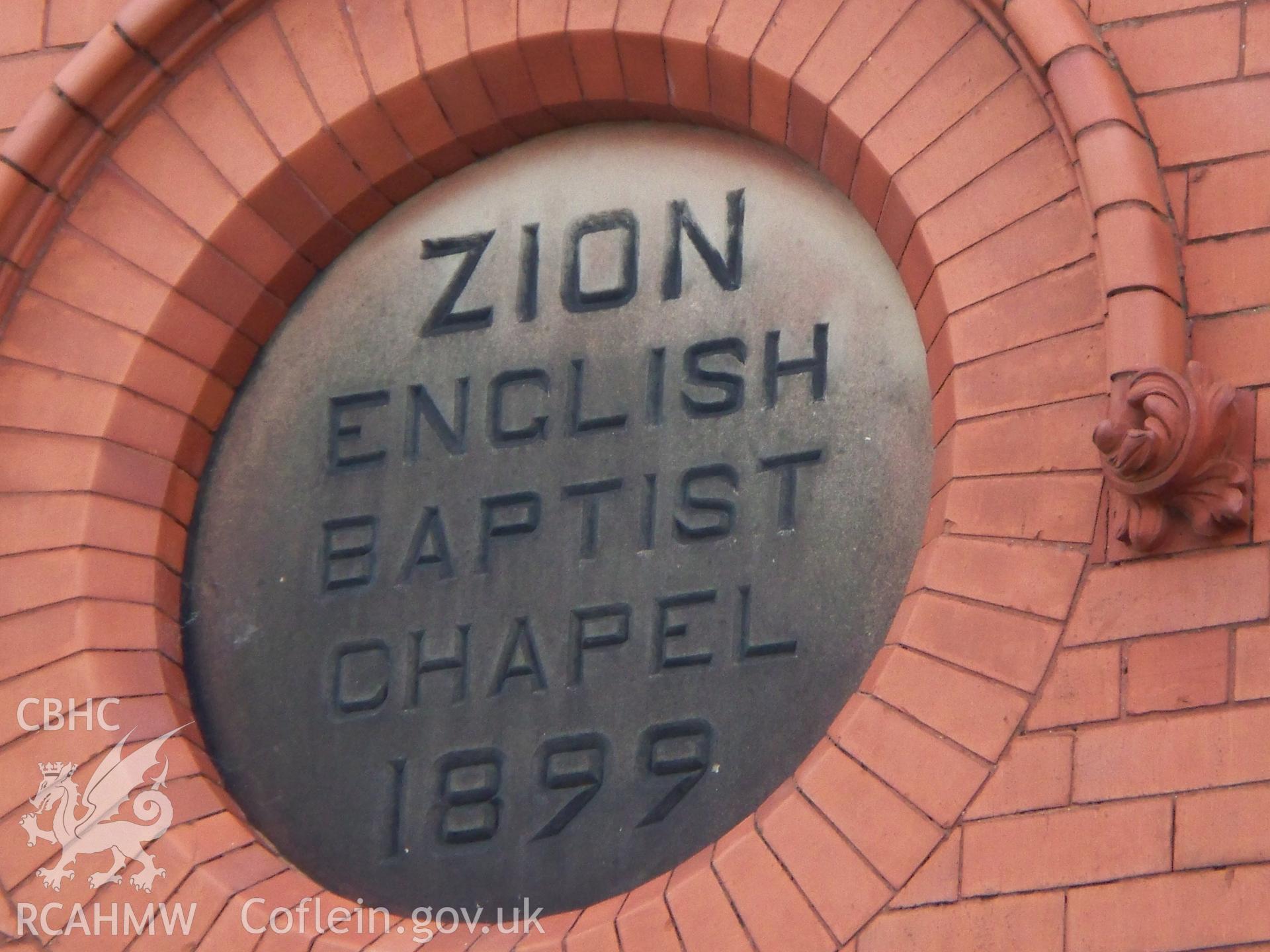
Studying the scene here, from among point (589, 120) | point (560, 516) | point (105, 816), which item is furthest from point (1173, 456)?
point (105, 816)

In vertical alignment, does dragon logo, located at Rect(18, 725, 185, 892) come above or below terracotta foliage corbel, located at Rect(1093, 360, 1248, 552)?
below

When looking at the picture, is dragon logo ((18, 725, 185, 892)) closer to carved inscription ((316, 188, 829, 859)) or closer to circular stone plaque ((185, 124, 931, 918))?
circular stone plaque ((185, 124, 931, 918))

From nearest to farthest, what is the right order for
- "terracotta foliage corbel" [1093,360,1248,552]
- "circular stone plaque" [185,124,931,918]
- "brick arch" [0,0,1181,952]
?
"terracotta foliage corbel" [1093,360,1248,552], "brick arch" [0,0,1181,952], "circular stone plaque" [185,124,931,918]

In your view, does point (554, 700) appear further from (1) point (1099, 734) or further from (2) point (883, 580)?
(1) point (1099, 734)

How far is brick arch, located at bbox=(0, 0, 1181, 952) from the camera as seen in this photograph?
389 centimetres

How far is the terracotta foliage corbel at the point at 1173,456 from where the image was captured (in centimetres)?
367

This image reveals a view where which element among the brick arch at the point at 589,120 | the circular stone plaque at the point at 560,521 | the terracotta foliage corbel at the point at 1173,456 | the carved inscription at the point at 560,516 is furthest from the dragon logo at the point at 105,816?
the terracotta foliage corbel at the point at 1173,456

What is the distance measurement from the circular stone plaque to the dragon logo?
0.25 meters

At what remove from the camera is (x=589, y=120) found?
16.1 ft

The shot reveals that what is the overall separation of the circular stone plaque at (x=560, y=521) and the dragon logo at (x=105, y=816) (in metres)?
0.25

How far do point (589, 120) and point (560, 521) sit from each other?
923 mm

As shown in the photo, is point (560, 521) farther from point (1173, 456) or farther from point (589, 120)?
point (1173, 456)

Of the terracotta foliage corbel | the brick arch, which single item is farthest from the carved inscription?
the terracotta foliage corbel

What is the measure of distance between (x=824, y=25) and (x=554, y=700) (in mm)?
1410
